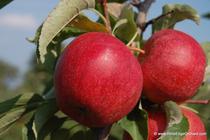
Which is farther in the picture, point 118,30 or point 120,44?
point 118,30

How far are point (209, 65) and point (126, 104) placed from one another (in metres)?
0.51

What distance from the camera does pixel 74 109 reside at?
1.36 meters

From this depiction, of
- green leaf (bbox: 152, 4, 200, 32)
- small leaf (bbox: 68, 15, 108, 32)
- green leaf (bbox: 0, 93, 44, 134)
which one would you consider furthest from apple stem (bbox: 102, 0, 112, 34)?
green leaf (bbox: 0, 93, 44, 134)

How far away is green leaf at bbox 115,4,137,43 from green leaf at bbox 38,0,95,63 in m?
0.21

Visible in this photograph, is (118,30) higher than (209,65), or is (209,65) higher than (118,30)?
(118,30)

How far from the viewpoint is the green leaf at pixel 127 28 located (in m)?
1.52

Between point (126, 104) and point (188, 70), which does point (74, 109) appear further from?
point (188, 70)

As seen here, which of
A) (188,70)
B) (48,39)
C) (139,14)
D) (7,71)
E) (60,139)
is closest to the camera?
(48,39)

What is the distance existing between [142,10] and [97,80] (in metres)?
0.40

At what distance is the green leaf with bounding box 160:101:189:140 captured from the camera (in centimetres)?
142

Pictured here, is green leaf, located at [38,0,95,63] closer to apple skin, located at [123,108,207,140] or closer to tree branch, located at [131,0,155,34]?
tree branch, located at [131,0,155,34]

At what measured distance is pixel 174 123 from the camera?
142 centimetres

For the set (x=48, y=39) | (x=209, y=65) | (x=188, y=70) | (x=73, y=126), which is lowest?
→ (x=73, y=126)

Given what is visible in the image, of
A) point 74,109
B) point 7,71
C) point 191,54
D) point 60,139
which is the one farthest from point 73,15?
point 7,71
